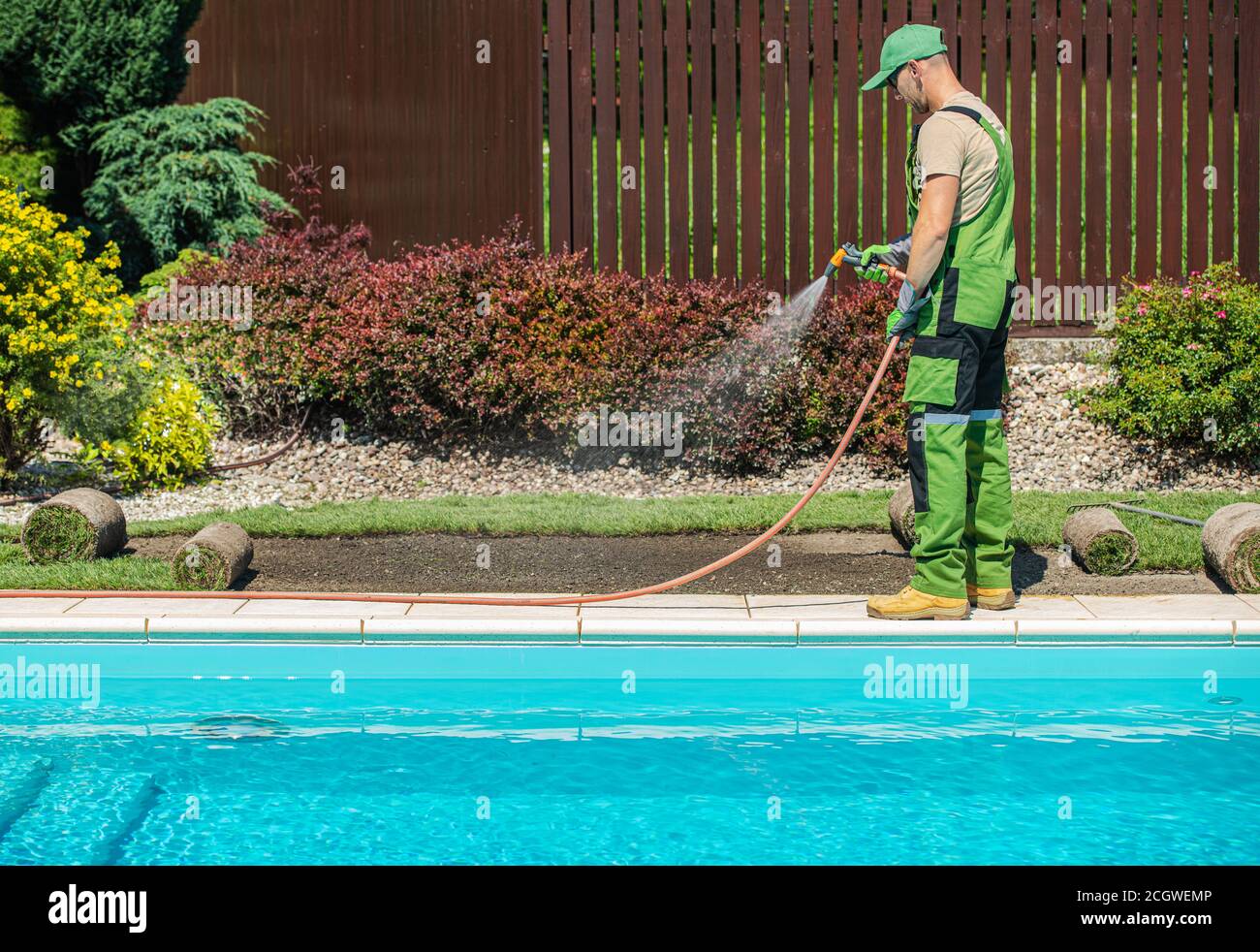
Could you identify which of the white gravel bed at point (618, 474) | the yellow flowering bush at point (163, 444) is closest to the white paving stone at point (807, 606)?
the white gravel bed at point (618, 474)

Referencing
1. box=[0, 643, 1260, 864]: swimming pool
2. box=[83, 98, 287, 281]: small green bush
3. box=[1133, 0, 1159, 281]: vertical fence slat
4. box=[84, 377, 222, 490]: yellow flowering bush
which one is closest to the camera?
box=[0, 643, 1260, 864]: swimming pool

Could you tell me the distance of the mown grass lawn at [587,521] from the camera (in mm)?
6375

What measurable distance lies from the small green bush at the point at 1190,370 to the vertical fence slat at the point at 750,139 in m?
2.78

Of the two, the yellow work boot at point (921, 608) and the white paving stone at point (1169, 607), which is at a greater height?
the yellow work boot at point (921, 608)

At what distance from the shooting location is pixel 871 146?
419 inches

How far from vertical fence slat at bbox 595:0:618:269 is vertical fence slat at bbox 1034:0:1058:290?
3273 millimetres

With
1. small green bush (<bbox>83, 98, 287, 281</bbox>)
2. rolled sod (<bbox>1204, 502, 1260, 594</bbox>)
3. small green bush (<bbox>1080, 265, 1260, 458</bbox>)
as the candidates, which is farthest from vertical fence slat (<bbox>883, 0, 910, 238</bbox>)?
rolled sod (<bbox>1204, 502, 1260, 594</bbox>)

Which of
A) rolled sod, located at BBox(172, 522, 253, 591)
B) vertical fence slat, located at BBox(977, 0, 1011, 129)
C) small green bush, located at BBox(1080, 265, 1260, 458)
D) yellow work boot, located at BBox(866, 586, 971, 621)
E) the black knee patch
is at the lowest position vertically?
yellow work boot, located at BBox(866, 586, 971, 621)

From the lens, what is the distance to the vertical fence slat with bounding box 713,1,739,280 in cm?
1052

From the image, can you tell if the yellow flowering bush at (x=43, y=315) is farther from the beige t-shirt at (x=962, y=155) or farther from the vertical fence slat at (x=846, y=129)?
the vertical fence slat at (x=846, y=129)

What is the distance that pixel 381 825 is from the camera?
13.1 feet

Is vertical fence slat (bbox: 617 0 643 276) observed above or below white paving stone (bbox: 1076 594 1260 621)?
above

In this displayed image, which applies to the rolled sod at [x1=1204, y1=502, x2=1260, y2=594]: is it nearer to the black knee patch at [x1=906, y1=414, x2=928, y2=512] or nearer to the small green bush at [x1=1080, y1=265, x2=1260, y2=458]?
the black knee patch at [x1=906, y1=414, x2=928, y2=512]

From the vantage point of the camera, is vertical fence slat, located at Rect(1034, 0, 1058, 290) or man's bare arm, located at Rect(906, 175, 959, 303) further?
vertical fence slat, located at Rect(1034, 0, 1058, 290)
